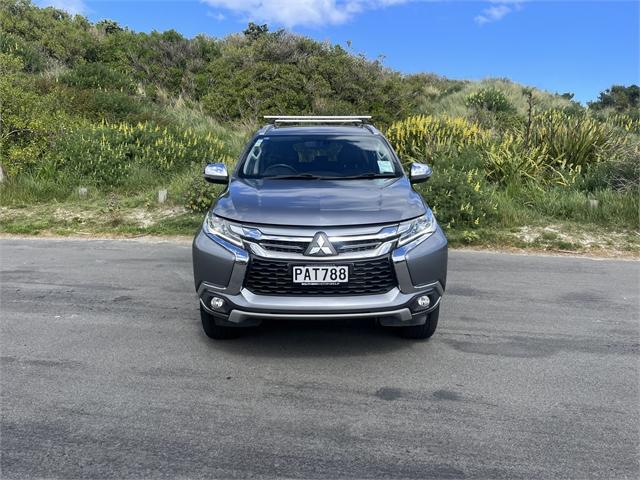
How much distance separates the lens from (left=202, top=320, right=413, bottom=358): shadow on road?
14.0 ft

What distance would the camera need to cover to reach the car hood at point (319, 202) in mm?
3859

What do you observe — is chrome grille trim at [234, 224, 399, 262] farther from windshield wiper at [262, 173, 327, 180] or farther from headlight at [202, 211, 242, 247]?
windshield wiper at [262, 173, 327, 180]

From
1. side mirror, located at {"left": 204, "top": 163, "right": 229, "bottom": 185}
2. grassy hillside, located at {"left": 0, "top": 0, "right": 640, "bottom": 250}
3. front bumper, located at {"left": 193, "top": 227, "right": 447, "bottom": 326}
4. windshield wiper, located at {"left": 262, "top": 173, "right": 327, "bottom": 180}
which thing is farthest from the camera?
grassy hillside, located at {"left": 0, "top": 0, "right": 640, "bottom": 250}

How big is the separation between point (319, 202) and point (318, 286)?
0.67 meters

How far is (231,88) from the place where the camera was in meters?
20.1

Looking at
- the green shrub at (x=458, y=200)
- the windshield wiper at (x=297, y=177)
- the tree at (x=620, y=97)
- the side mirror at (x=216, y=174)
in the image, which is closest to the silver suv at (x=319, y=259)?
the windshield wiper at (x=297, y=177)

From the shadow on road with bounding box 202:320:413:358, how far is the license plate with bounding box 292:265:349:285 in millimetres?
671

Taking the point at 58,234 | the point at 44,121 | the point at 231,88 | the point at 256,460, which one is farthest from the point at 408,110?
the point at 256,460

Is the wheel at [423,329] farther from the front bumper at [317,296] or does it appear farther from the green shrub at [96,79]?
the green shrub at [96,79]

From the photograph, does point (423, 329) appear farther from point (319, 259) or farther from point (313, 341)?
point (319, 259)

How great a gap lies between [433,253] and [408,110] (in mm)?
17727

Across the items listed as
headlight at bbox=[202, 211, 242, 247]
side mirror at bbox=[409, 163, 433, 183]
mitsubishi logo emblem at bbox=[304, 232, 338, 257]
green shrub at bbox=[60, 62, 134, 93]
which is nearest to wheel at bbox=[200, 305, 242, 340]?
headlight at bbox=[202, 211, 242, 247]

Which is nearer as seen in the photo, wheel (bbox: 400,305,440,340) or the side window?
wheel (bbox: 400,305,440,340)

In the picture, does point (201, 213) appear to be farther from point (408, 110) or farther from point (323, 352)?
point (408, 110)
